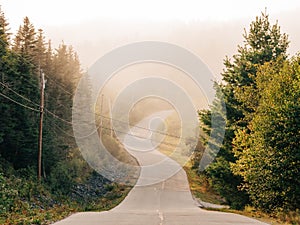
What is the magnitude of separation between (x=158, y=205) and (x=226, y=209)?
20.6 ft

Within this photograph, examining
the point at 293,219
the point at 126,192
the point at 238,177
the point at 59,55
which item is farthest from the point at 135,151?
the point at 293,219

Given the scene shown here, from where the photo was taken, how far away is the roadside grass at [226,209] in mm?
18991

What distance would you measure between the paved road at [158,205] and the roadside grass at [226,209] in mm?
989

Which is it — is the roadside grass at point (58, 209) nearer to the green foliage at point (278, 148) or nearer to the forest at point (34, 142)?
the forest at point (34, 142)

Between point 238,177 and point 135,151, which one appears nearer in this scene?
point 238,177

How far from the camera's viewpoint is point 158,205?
33.0 m

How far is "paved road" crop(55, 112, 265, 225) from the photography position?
17000 mm

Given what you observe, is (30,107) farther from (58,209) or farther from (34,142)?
(58,209)

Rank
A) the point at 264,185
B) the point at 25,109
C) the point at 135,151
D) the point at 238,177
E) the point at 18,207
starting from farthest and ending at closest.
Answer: the point at 135,151, the point at 25,109, the point at 238,177, the point at 18,207, the point at 264,185

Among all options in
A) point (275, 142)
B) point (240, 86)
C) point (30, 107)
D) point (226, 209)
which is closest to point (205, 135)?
point (240, 86)

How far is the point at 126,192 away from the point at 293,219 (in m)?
24.3


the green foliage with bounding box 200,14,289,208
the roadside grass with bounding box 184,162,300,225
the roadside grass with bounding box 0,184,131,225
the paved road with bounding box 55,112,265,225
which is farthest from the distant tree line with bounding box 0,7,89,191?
the green foliage with bounding box 200,14,289,208

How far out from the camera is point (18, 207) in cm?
2348

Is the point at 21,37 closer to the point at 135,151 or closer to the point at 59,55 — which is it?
the point at 59,55
